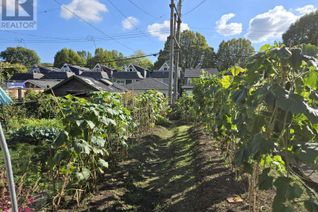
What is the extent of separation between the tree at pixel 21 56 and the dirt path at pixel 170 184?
64.9 meters

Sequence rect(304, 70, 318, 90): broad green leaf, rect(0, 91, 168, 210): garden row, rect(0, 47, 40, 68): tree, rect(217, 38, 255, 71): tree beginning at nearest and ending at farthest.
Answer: rect(304, 70, 318, 90): broad green leaf, rect(0, 91, 168, 210): garden row, rect(217, 38, 255, 71): tree, rect(0, 47, 40, 68): tree

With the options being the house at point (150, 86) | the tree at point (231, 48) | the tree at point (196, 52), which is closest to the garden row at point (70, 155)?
the house at point (150, 86)

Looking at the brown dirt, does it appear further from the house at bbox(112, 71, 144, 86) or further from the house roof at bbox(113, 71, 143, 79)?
the house roof at bbox(113, 71, 143, 79)

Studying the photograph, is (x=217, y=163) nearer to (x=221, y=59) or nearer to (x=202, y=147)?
(x=202, y=147)

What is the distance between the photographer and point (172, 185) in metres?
4.82

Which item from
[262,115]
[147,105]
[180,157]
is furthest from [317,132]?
[147,105]

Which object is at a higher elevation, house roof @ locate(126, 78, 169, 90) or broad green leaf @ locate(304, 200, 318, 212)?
house roof @ locate(126, 78, 169, 90)

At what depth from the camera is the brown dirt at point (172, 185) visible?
3.84 m

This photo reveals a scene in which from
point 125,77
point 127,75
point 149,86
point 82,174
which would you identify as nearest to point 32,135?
→ point 82,174

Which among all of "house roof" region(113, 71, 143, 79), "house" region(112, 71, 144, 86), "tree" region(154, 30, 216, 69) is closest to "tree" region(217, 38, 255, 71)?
"tree" region(154, 30, 216, 69)

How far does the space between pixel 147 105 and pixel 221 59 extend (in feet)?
154

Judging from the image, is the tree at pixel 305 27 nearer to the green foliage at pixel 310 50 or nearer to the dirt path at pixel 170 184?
the dirt path at pixel 170 184

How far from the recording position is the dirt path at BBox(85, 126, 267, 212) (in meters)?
3.88

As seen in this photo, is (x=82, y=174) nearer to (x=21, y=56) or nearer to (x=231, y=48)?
(x=231, y=48)
